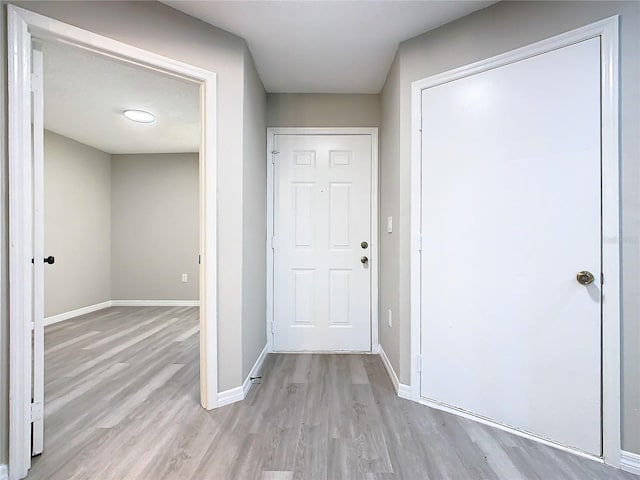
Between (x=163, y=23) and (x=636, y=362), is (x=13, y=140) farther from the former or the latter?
(x=636, y=362)

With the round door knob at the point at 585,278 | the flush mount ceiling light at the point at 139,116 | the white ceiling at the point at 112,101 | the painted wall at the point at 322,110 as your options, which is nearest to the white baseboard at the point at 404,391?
the round door knob at the point at 585,278

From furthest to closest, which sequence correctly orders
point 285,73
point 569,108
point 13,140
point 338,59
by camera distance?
point 285,73
point 338,59
point 569,108
point 13,140

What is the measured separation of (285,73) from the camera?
2.71 metres

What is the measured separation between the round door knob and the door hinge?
270 cm

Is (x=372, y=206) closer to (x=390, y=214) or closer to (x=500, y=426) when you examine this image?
(x=390, y=214)

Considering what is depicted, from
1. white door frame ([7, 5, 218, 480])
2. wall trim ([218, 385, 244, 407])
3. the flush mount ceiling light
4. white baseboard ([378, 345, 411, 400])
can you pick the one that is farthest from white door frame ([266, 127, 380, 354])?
white door frame ([7, 5, 218, 480])

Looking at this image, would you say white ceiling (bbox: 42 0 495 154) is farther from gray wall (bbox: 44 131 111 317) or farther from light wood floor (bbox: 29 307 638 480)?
light wood floor (bbox: 29 307 638 480)

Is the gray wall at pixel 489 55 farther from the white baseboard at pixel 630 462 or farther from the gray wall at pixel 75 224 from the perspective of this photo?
the gray wall at pixel 75 224

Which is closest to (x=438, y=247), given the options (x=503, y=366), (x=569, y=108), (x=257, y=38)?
(x=503, y=366)

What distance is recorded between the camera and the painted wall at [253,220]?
226cm

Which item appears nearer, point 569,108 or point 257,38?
point 569,108

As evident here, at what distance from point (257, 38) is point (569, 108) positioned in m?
1.91

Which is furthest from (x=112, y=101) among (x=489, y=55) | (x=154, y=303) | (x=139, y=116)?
(x=489, y=55)

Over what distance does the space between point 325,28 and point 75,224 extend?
435cm
